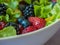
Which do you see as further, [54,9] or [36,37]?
[54,9]

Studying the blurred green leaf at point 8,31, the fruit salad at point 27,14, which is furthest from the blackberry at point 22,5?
the blurred green leaf at point 8,31

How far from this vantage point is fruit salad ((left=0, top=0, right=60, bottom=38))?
18.8 inches

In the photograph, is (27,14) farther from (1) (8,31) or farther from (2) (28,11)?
(1) (8,31)

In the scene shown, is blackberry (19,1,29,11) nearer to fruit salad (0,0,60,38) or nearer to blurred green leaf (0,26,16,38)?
fruit salad (0,0,60,38)

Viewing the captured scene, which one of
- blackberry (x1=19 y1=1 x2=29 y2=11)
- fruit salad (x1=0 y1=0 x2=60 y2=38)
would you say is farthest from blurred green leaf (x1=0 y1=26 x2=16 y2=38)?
blackberry (x1=19 y1=1 x2=29 y2=11)

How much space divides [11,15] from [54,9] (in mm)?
134

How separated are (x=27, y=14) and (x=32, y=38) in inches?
5.1

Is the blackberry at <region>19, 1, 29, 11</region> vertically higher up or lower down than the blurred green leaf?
higher up

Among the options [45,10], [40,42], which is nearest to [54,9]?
[45,10]

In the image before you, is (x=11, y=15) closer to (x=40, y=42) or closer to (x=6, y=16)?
(x=6, y=16)

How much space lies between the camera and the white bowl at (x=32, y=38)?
0.39 metres

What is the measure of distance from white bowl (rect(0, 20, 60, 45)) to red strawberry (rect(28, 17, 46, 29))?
46 mm

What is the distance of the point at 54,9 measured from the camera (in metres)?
0.54

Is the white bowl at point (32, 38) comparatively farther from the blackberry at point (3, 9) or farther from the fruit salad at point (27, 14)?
the blackberry at point (3, 9)
